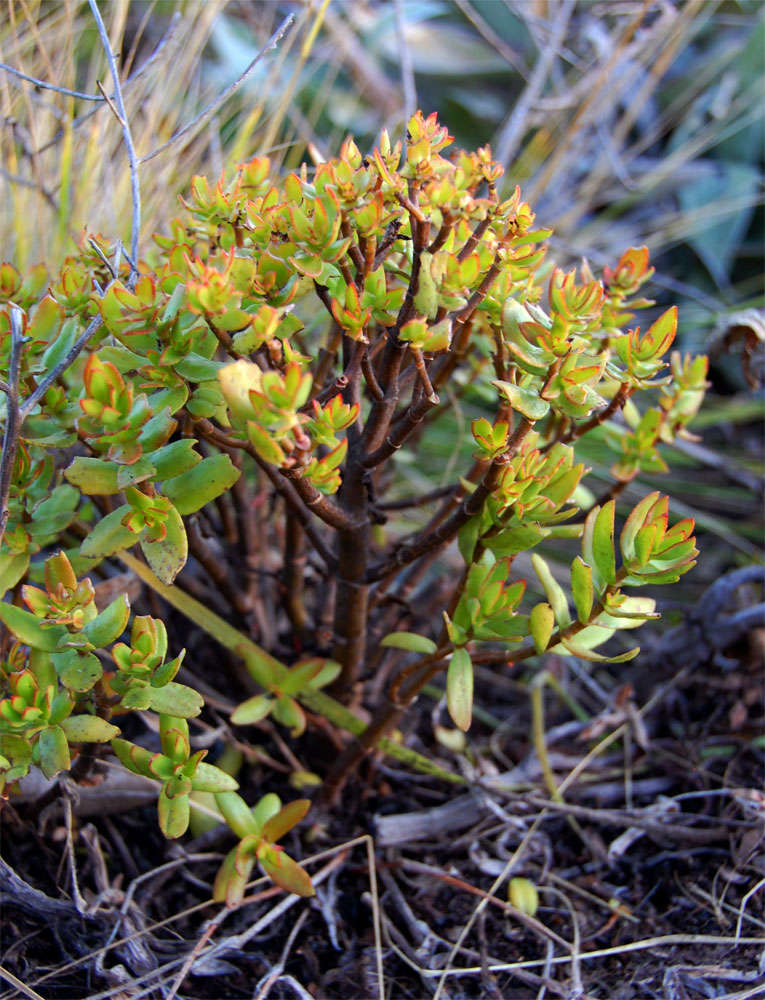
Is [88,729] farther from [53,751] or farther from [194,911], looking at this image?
[194,911]

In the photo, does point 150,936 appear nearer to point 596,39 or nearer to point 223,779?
point 223,779

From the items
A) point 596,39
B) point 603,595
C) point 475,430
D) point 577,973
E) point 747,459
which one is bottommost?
point 577,973

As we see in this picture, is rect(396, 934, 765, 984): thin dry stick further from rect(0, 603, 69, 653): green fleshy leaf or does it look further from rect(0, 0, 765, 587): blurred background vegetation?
rect(0, 0, 765, 587): blurred background vegetation

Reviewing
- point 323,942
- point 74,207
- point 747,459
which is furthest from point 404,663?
point 747,459

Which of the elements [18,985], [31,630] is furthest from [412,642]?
[18,985]

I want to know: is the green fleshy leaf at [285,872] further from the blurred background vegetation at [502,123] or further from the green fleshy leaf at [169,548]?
the blurred background vegetation at [502,123]

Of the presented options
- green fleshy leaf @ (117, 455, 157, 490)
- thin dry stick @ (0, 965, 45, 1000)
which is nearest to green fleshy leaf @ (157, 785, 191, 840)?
thin dry stick @ (0, 965, 45, 1000)
